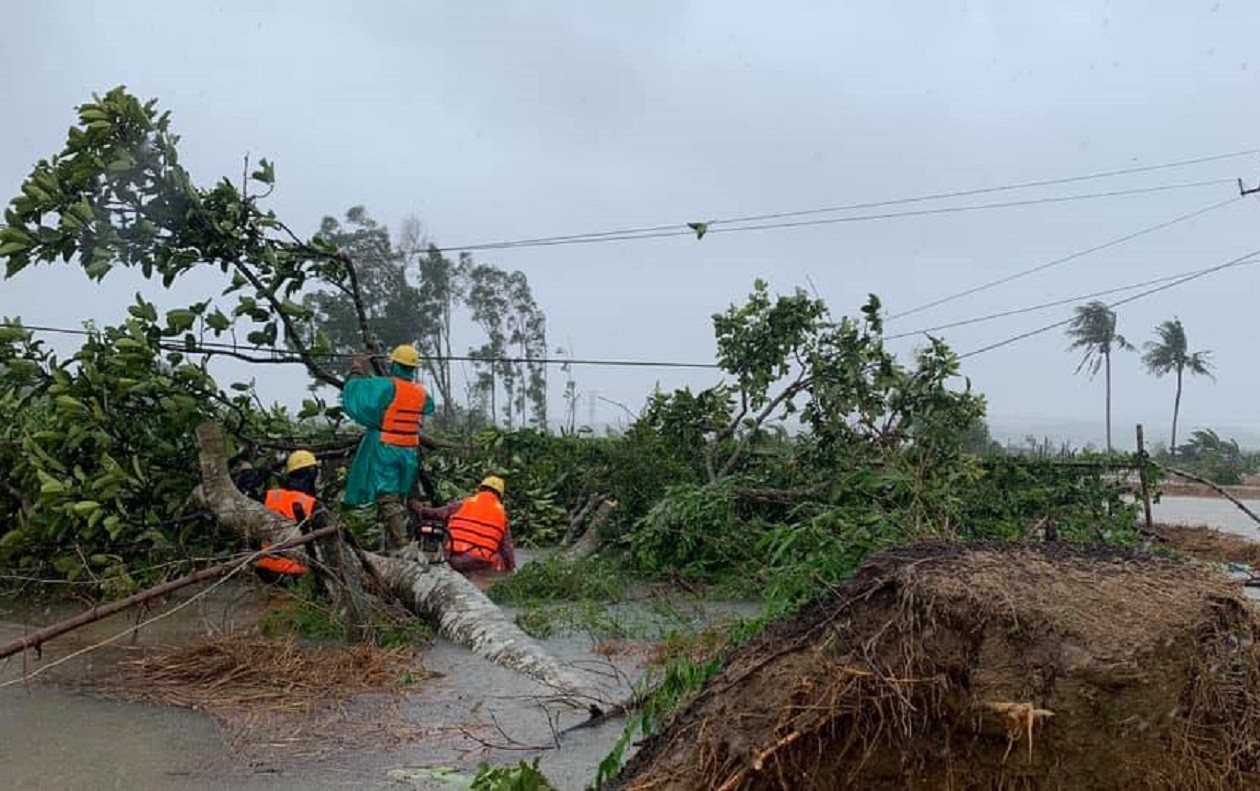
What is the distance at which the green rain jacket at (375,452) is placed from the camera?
885 cm

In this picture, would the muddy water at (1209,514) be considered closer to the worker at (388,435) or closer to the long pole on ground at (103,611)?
the worker at (388,435)

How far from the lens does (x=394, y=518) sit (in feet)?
30.3

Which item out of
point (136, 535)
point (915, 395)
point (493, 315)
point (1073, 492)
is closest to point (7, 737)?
point (136, 535)

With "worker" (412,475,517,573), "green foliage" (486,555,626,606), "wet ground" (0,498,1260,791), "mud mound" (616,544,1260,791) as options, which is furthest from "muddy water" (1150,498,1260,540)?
"mud mound" (616,544,1260,791)

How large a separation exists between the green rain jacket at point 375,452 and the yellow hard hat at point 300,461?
557 millimetres

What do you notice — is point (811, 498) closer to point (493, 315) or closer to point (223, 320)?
point (223, 320)

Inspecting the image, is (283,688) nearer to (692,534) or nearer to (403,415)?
(403,415)

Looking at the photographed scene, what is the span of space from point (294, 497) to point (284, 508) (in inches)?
5.2

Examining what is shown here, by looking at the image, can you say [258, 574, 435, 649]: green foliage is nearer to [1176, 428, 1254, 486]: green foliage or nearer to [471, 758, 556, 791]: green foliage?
[471, 758, 556, 791]: green foliage

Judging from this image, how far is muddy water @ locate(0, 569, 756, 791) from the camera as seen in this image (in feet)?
15.8

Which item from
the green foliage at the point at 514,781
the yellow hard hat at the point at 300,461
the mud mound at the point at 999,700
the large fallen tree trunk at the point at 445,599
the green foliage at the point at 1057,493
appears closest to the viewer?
the mud mound at the point at 999,700

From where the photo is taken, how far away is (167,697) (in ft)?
20.2

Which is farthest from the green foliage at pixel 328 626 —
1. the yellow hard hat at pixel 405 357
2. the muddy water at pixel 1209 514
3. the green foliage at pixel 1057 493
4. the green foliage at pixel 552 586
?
the muddy water at pixel 1209 514

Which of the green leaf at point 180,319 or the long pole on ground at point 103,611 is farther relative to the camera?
the green leaf at point 180,319
